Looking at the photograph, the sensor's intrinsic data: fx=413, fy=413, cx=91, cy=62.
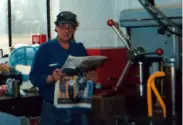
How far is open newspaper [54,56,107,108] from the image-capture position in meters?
2.93

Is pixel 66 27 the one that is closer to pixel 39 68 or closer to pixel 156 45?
pixel 39 68

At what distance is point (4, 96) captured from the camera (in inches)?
158

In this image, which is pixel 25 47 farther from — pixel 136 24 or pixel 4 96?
pixel 136 24

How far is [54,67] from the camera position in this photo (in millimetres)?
2992

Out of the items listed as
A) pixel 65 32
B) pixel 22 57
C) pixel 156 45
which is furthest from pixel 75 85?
pixel 22 57

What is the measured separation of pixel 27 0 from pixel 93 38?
49.5 inches

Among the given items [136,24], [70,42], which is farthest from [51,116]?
[136,24]

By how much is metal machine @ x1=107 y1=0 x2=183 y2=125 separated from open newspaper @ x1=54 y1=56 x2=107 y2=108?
658mm

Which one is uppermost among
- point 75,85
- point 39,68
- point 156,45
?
point 156,45

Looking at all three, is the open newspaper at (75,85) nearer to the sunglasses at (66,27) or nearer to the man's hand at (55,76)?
the man's hand at (55,76)

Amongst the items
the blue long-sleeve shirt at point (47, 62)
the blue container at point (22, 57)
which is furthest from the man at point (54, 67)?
the blue container at point (22, 57)

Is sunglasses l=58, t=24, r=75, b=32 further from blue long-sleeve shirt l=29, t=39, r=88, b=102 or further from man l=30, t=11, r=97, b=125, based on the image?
blue long-sleeve shirt l=29, t=39, r=88, b=102

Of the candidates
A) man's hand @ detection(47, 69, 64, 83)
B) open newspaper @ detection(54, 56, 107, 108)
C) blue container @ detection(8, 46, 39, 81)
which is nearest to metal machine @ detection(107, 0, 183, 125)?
open newspaper @ detection(54, 56, 107, 108)

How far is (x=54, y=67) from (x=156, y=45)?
54.0 inches
